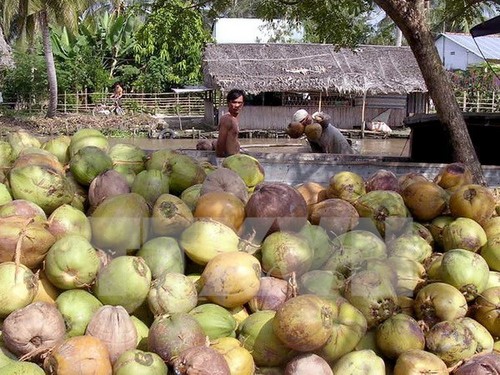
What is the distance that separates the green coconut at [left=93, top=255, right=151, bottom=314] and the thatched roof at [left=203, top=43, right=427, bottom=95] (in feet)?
64.8

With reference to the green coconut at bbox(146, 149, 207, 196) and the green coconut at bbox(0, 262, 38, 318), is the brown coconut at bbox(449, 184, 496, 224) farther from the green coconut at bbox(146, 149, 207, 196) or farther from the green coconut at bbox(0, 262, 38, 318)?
the green coconut at bbox(0, 262, 38, 318)

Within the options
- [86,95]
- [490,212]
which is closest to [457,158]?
[490,212]

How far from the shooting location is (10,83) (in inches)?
1045

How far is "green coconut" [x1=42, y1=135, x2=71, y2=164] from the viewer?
2965mm

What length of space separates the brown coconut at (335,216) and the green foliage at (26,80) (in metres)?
26.3

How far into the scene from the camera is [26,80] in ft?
86.0

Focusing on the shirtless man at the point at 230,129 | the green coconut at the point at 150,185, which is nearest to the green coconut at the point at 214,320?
the green coconut at the point at 150,185

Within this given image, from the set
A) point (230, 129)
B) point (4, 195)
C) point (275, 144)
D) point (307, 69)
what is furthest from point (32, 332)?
point (307, 69)

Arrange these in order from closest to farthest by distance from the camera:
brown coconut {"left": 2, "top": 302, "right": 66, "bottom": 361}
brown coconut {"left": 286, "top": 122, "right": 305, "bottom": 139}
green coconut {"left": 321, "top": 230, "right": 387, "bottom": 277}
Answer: brown coconut {"left": 2, "top": 302, "right": 66, "bottom": 361}, green coconut {"left": 321, "top": 230, "right": 387, "bottom": 277}, brown coconut {"left": 286, "top": 122, "right": 305, "bottom": 139}

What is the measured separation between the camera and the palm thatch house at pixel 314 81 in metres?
22.2

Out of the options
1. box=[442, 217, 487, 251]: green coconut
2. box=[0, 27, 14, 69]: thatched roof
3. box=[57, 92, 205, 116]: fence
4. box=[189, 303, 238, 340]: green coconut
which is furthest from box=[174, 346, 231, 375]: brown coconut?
box=[0, 27, 14, 69]: thatched roof

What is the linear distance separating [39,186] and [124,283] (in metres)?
0.67

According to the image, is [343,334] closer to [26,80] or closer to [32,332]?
[32,332]

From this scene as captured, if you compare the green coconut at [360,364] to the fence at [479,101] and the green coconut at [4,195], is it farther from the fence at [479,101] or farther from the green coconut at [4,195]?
the fence at [479,101]
